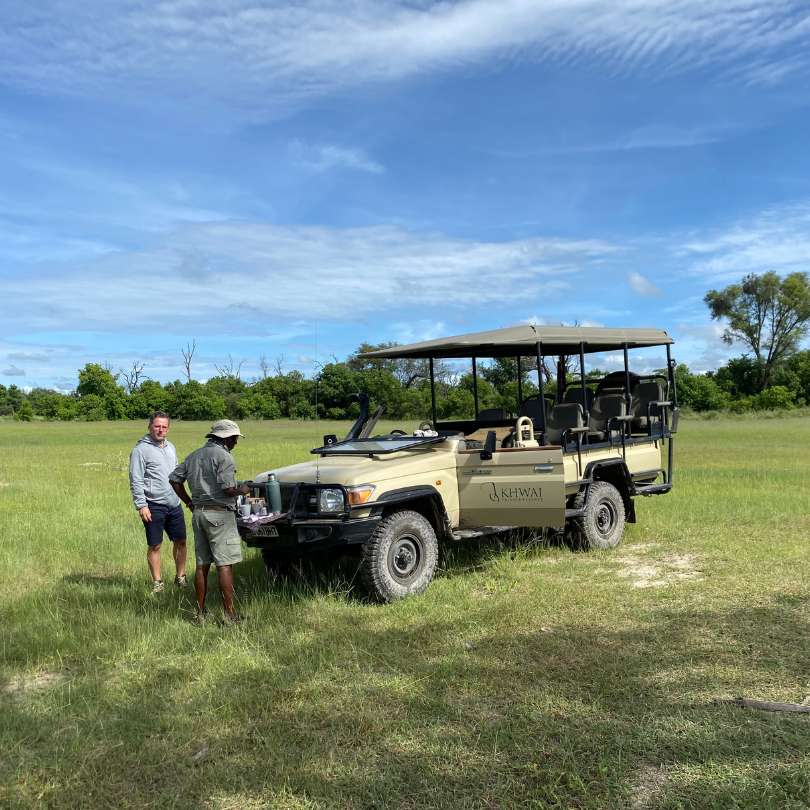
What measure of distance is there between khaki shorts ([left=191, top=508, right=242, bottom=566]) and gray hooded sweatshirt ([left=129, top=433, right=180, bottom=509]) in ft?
5.13

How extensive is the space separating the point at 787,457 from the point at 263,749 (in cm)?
2054

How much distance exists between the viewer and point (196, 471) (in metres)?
6.44

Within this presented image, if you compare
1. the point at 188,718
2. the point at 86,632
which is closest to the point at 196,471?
the point at 86,632

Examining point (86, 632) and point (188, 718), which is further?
point (86, 632)

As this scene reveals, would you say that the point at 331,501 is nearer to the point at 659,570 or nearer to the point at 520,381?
the point at 659,570

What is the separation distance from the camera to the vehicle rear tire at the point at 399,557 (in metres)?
6.80

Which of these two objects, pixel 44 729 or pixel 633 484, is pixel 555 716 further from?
pixel 633 484

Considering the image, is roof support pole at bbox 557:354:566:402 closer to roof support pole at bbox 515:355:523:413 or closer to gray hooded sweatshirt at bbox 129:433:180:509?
roof support pole at bbox 515:355:523:413

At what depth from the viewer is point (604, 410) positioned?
10.2m

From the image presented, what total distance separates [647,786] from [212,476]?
3964mm

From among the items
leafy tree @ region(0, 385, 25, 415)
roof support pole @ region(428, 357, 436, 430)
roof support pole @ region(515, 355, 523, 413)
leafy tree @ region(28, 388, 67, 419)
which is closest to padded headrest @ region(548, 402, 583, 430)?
roof support pole @ region(515, 355, 523, 413)

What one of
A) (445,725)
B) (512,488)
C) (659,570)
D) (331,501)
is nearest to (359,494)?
(331,501)

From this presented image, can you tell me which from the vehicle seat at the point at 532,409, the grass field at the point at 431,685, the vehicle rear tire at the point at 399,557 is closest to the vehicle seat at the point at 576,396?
the vehicle seat at the point at 532,409

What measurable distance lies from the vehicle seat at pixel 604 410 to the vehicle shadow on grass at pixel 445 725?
418 cm
